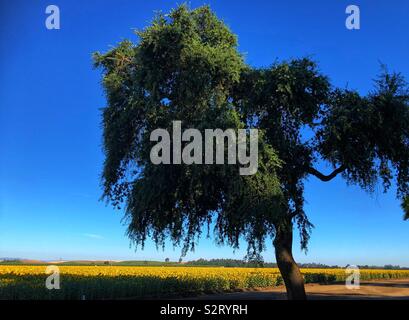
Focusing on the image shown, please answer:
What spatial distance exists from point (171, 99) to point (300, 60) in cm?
665

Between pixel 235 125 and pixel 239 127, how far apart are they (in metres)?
0.25

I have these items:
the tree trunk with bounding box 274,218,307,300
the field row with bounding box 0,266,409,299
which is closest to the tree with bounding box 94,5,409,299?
the tree trunk with bounding box 274,218,307,300

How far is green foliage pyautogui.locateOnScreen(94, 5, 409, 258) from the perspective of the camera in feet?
67.4

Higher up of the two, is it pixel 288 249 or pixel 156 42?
pixel 156 42

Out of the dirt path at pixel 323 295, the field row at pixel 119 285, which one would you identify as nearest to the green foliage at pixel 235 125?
the field row at pixel 119 285

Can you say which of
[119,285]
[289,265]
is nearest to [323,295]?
[289,265]

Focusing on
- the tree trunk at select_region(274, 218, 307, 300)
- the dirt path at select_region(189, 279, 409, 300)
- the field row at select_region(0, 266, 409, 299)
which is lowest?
the dirt path at select_region(189, 279, 409, 300)

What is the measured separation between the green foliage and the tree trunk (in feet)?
2.92

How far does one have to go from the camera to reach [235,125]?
1959 cm

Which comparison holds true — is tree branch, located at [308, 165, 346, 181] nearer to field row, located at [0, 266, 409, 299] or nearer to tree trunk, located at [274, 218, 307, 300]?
tree trunk, located at [274, 218, 307, 300]

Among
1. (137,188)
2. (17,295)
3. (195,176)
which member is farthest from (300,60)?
(17,295)

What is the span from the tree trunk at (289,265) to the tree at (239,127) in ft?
0.16
